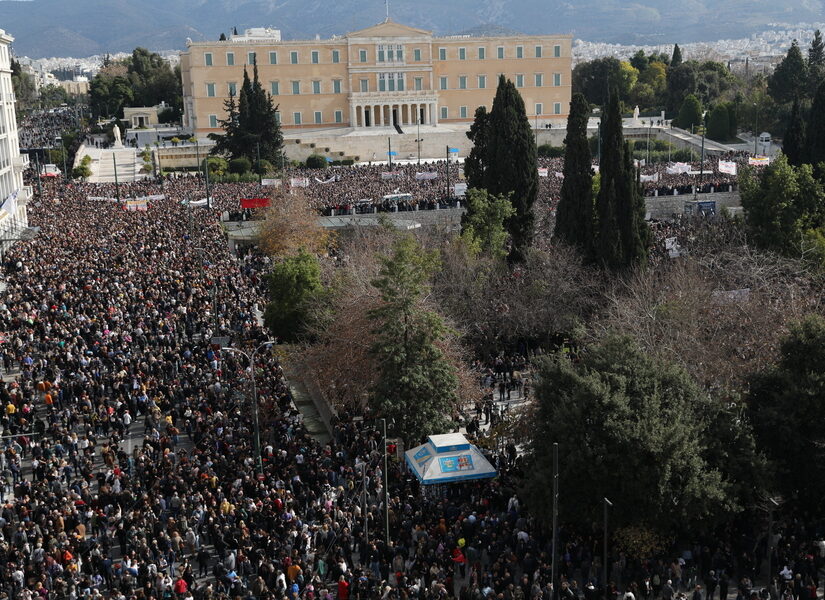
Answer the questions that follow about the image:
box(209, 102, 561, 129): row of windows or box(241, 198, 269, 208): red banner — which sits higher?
box(209, 102, 561, 129): row of windows

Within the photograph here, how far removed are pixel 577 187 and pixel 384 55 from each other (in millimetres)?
53804

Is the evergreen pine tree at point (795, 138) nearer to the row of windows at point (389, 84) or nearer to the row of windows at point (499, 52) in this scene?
the row of windows at point (389, 84)

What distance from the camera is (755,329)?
2405 centimetres

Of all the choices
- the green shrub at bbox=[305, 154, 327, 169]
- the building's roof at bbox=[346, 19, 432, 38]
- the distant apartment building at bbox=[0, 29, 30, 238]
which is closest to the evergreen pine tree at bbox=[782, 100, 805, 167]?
the distant apartment building at bbox=[0, 29, 30, 238]

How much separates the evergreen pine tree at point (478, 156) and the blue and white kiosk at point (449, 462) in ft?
63.9

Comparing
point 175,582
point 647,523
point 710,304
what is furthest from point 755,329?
point 175,582

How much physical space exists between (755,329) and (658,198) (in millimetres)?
29239

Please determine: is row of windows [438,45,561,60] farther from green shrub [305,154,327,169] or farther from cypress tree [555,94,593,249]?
cypress tree [555,94,593,249]

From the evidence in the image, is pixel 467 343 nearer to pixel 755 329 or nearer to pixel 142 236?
pixel 755 329

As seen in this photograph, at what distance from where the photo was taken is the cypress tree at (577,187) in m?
33.8

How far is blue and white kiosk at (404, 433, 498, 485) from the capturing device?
20.0 metres

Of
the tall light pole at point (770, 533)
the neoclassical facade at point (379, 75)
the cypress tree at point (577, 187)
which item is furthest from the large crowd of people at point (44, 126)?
the tall light pole at point (770, 533)

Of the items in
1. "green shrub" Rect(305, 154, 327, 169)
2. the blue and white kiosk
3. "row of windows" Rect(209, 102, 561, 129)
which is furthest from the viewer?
"row of windows" Rect(209, 102, 561, 129)

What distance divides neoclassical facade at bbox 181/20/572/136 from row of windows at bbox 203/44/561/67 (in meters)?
0.08
